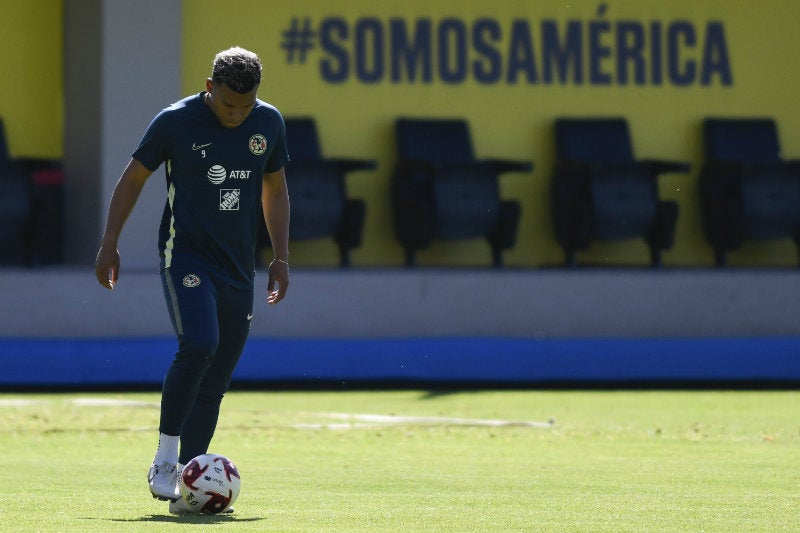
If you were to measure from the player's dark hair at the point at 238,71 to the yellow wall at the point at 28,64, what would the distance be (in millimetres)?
8411

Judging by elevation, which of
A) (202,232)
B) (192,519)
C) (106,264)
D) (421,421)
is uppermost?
(202,232)

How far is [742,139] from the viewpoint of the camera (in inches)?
545

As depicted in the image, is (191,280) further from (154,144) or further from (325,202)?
(325,202)

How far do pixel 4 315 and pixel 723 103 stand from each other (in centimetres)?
632

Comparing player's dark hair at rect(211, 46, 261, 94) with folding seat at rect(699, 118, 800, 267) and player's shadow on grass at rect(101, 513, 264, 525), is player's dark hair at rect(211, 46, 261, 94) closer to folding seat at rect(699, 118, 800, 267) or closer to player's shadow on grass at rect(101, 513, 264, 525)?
player's shadow on grass at rect(101, 513, 264, 525)

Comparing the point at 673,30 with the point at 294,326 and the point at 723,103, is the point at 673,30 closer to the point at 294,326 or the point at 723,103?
the point at 723,103

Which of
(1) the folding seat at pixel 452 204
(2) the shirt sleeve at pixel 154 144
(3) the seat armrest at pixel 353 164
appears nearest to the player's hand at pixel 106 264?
(2) the shirt sleeve at pixel 154 144

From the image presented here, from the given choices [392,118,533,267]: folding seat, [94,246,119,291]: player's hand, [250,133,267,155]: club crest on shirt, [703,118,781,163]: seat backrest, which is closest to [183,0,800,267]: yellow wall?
[703,118,781,163]: seat backrest

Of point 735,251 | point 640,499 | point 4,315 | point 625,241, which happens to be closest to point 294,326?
point 4,315

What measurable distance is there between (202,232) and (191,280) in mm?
164

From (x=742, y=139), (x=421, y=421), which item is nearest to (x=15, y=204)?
(x=421, y=421)

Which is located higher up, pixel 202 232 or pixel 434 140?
pixel 434 140

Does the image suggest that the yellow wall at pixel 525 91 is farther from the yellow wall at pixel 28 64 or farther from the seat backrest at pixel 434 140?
the yellow wall at pixel 28 64

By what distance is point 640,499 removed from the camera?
572cm
